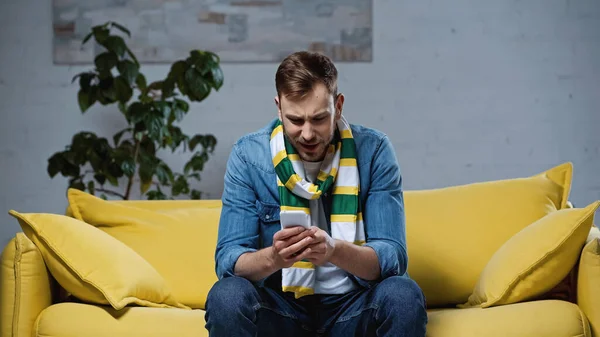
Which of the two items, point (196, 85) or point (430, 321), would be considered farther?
point (196, 85)

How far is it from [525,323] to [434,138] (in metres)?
2.01

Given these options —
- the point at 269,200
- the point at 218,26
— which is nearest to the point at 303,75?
the point at 269,200

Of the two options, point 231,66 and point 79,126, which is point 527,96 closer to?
point 231,66

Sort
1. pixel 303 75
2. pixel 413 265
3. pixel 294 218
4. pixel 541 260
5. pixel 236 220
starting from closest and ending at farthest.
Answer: pixel 294 218 < pixel 303 75 < pixel 236 220 < pixel 541 260 < pixel 413 265

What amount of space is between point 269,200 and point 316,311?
1.00 ft

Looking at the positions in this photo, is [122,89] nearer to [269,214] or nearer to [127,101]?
[127,101]

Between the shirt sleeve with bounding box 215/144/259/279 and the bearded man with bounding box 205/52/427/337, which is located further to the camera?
the shirt sleeve with bounding box 215/144/259/279

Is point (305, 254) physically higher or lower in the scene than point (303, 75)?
lower

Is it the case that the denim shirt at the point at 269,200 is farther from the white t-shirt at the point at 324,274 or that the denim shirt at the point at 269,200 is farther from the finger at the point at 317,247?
the finger at the point at 317,247

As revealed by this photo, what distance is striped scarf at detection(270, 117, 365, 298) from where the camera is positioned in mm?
1991

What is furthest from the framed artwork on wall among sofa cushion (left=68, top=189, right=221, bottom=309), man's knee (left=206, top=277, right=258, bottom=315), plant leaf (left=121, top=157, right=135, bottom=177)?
man's knee (left=206, top=277, right=258, bottom=315)

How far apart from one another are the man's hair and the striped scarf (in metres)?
0.17

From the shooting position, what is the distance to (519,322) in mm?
2051

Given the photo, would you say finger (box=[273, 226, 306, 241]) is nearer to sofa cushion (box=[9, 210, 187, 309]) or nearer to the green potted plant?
sofa cushion (box=[9, 210, 187, 309])
